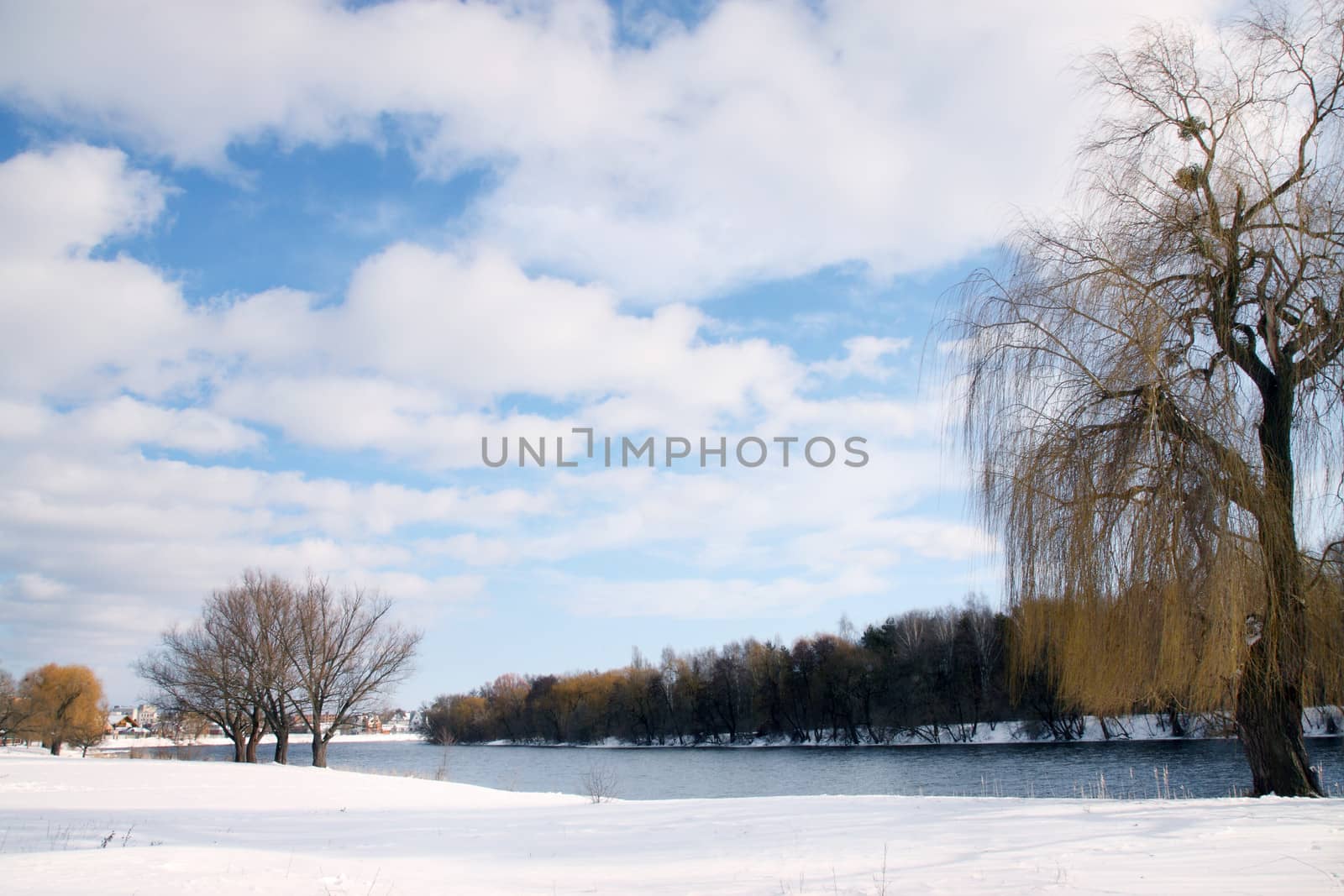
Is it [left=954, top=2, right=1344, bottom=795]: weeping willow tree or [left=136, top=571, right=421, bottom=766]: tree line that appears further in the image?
[left=136, top=571, right=421, bottom=766]: tree line

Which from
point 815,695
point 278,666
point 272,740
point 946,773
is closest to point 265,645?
point 278,666

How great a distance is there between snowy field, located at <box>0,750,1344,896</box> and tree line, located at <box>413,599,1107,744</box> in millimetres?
36533

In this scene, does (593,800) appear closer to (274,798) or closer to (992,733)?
(274,798)

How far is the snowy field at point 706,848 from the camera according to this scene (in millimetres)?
5941

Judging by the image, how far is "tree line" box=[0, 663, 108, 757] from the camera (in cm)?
5216

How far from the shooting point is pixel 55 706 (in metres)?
55.6

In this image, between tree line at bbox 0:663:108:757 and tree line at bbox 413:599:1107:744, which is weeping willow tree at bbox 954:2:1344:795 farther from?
tree line at bbox 0:663:108:757

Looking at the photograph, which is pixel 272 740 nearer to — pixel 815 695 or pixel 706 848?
pixel 815 695

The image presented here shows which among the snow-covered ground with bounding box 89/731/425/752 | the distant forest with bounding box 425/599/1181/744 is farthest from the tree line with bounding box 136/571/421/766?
the snow-covered ground with bounding box 89/731/425/752

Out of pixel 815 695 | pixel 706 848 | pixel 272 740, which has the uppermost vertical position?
pixel 706 848

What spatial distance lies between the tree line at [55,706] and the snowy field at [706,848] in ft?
166

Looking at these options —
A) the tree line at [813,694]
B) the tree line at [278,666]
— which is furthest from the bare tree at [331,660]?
the tree line at [813,694]

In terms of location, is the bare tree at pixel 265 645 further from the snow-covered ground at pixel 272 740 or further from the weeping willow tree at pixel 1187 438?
the snow-covered ground at pixel 272 740

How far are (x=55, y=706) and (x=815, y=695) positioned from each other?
53934 mm
